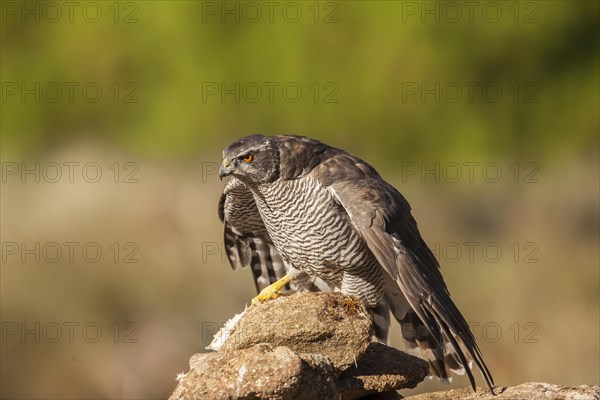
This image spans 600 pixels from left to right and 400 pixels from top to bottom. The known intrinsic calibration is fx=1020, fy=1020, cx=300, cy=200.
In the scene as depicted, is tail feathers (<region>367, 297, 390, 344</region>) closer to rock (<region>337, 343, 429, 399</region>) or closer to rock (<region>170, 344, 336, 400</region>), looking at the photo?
rock (<region>337, 343, 429, 399</region>)

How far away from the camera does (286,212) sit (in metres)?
8.46

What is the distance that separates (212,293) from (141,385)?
1640mm

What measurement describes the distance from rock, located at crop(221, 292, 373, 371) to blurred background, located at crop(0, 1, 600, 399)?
18.3 ft

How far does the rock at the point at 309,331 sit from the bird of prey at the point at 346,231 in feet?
1.65

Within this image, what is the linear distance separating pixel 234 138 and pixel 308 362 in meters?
10.7

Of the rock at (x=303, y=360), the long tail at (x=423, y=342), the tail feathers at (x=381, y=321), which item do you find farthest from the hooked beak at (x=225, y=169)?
the tail feathers at (x=381, y=321)

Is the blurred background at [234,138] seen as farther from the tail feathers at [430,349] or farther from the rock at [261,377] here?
the rock at [261,377]

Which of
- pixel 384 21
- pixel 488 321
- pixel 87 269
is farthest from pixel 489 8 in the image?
pixel 87 269

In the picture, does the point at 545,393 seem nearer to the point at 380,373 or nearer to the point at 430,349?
the point at 380,373

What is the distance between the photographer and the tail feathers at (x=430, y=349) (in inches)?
353

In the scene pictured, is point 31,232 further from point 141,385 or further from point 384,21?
point 384,21

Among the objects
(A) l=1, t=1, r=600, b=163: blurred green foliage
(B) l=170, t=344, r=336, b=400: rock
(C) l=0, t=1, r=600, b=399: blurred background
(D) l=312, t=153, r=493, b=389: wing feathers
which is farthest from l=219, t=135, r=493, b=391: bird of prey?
→ (A) l=1, t=1, r=600, b=163: blurred green foliage

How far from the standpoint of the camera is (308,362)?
7043mm

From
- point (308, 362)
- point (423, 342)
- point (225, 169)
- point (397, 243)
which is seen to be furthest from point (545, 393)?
point (225, 169)
